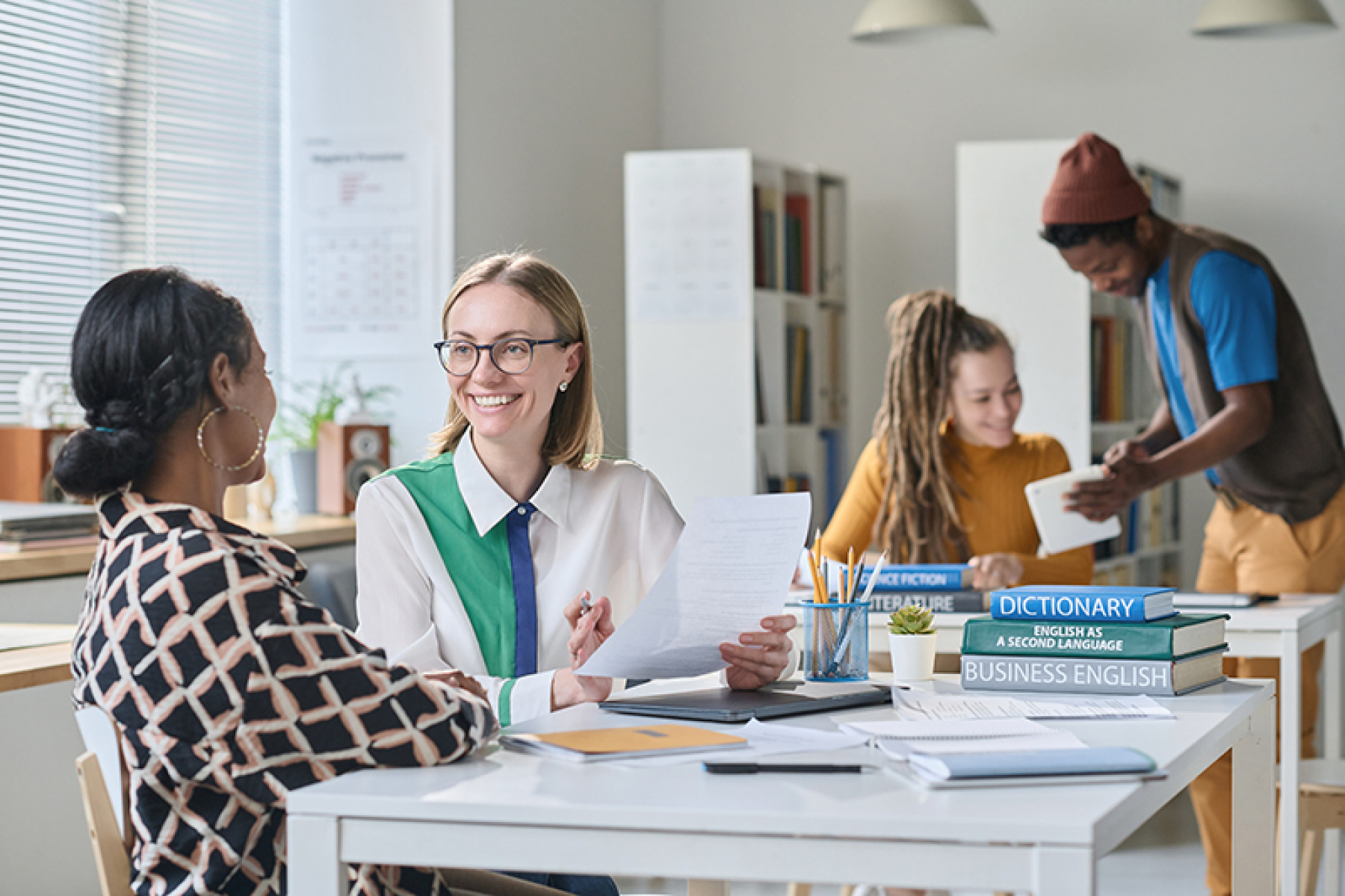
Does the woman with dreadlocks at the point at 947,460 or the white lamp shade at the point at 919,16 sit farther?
the white lamp shade at the point at 919,16

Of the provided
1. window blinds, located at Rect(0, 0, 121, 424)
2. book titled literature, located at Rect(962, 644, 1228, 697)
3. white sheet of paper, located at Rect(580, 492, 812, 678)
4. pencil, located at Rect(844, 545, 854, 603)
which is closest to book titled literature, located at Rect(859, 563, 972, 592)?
pencil, located at Rect(844, 545, 854, 603)

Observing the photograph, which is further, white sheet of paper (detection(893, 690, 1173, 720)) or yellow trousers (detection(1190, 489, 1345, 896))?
yellow trousers (detection(1190, 489, 1345, 896))

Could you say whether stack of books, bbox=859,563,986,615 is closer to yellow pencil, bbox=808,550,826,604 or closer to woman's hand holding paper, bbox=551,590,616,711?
yellow pencil, bbox=808,550,826,604

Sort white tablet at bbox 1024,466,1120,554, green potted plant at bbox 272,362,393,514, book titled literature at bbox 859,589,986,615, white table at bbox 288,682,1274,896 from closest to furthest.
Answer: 1. white table at bbox 288,682,1274,896
2. book titled literature at bbox 859,589,986,615
3. white tablet at bbox 1024,466,1120,554
4. green potted plant at bbox 272,362,393,514

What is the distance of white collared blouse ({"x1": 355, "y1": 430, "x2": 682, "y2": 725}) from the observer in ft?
5.94

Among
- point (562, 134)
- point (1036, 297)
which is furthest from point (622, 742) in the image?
point (562, 134)

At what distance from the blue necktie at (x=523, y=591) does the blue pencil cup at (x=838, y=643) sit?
37 centimetres

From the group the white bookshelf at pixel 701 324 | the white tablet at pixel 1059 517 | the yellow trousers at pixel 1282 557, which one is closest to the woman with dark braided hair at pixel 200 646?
the white tablet at pixel 1059 517

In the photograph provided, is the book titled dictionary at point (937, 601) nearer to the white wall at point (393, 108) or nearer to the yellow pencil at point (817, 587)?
the yellow pencil at point (817, 587)

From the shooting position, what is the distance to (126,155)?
4.02 meters

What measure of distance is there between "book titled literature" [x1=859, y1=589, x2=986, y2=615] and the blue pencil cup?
56cm

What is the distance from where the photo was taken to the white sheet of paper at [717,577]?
1.47 m

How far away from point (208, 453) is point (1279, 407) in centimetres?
254

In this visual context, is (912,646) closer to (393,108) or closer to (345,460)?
(345,460)
